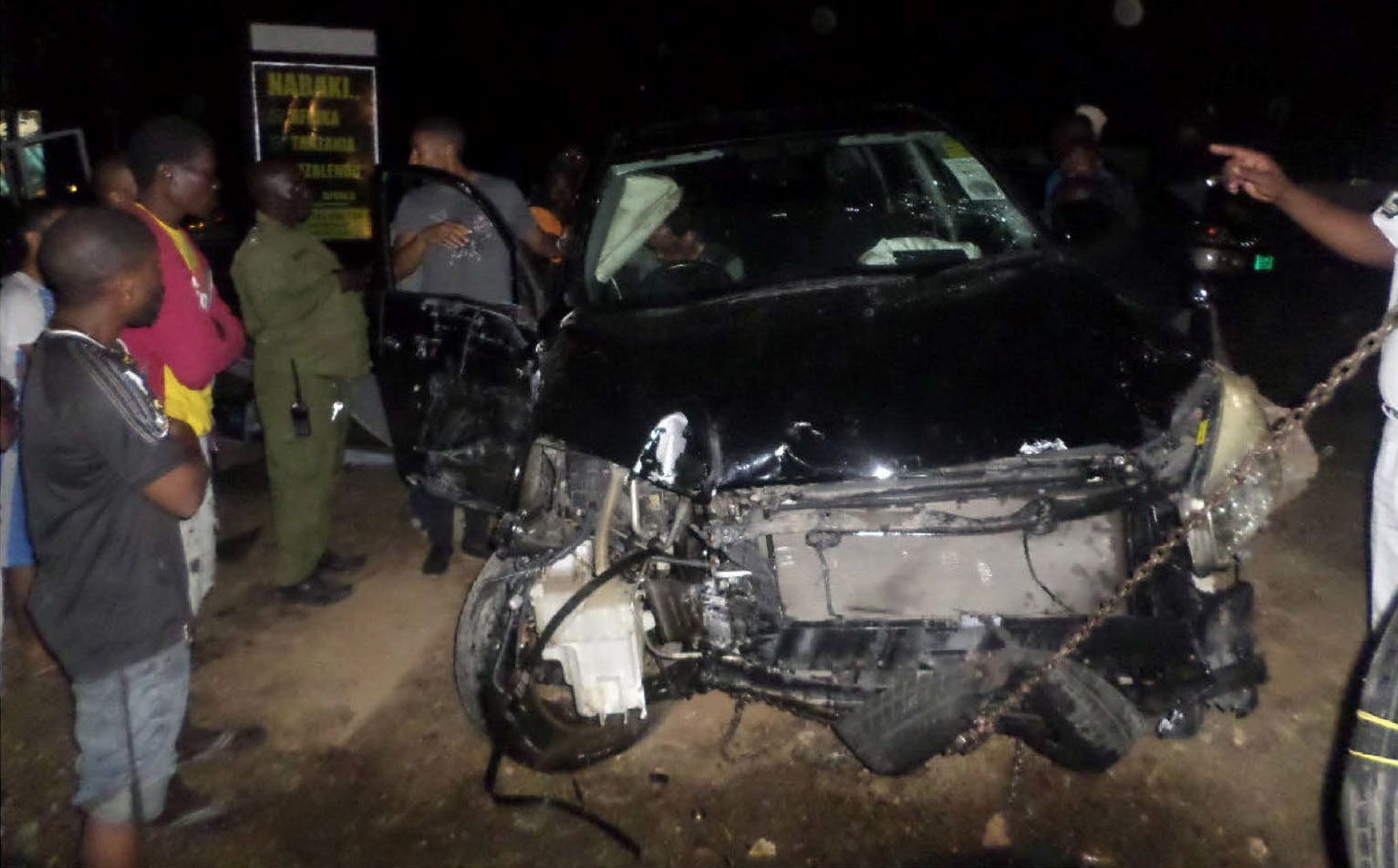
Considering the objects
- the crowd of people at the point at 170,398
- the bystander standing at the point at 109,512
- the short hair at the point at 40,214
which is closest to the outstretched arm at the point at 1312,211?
the crowd of people at the point at 170,398

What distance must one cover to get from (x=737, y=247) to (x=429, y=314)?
116 centimetres

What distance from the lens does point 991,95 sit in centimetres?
1891

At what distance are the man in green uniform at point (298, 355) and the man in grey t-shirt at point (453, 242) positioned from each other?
289 millimetres

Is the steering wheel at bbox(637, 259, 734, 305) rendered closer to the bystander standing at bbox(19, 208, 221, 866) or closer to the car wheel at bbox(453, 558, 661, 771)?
the car wheel at bbox(453, 558, 661, 771)

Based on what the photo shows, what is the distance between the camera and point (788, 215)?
4.18 meters

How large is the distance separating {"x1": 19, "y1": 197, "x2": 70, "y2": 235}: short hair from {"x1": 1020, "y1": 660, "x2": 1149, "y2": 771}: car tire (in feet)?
11.3

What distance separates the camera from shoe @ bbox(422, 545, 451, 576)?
517 centimetres

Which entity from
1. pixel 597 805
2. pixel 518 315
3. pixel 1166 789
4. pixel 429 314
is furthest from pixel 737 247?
pixel 1166 789

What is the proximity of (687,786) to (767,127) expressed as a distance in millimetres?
2471

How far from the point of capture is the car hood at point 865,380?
2812 mm

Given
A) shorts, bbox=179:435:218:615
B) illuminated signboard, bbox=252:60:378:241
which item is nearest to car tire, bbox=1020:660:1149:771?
shorts, bbox=179:435:218:615

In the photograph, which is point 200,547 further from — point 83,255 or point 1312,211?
point 1312,211

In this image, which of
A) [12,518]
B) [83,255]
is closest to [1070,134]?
[83,255]

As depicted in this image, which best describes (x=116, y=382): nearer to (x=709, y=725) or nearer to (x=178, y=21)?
(x=709, y=725)
